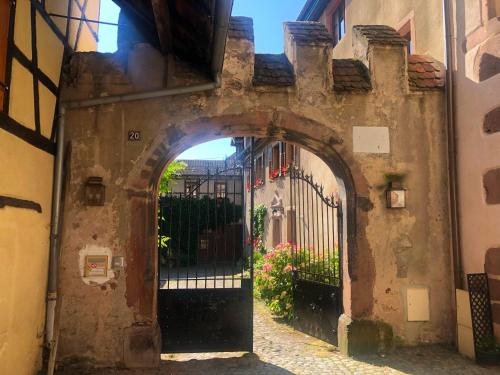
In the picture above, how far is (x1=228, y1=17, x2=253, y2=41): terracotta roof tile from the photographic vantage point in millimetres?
5574

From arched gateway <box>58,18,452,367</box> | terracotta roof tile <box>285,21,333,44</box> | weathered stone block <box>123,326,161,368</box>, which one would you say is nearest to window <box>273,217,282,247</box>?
arched gateway <box>58,18,452,367</box>

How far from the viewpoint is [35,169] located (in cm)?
446

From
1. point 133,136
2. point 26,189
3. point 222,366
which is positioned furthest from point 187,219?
point 26,189

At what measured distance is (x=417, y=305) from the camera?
18.0ft

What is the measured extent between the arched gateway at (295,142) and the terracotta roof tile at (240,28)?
0.02 metres

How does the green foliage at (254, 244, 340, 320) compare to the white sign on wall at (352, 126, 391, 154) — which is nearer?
the white sign on wall at (352, 126, 391, 154)

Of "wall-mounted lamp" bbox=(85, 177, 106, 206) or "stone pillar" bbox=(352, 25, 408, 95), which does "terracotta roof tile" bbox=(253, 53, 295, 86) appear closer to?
"stone pillar" bbox=(352, 25, 408, 95)

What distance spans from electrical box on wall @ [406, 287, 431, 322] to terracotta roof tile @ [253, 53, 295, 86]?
291 centimetres

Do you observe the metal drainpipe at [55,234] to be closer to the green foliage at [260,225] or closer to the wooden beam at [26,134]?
the wooden beam at [26,134]

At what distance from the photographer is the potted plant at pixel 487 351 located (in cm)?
491

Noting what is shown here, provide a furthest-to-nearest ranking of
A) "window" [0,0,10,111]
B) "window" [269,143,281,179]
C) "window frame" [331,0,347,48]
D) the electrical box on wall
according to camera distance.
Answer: "window" [269,143,281,179] → "window frame" [331,0,347,48] → the electrical box on wall → "window" [0,0,10,111]

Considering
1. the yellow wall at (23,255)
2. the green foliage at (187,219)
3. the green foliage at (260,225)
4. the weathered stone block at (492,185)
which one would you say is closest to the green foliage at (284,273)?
the green foliage at (187,219)

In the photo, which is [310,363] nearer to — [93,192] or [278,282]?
[278,282]

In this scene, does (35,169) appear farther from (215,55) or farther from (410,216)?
(410,216)
